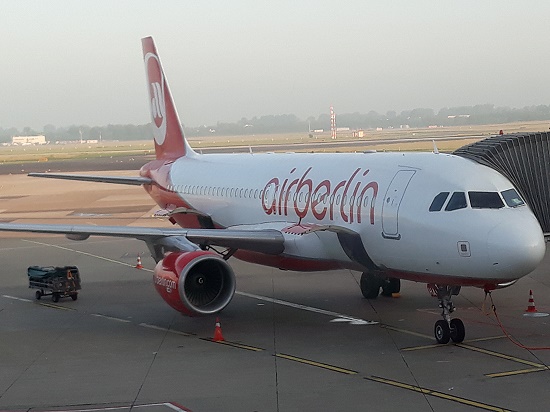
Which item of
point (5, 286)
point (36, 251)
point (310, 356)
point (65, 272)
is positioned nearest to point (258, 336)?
point (310, 356)

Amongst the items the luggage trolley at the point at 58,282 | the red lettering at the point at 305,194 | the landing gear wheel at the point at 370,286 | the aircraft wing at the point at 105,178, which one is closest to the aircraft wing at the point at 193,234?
the red lettering at the point at 305,194

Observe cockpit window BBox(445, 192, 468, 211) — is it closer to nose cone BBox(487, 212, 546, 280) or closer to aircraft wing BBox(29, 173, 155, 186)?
nose cone BBox(487, 212, 546, 280)

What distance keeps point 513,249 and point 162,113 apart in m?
18.5

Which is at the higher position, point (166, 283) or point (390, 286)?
point (166, 283)

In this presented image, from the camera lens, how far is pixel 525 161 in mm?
21641

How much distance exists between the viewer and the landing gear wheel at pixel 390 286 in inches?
917

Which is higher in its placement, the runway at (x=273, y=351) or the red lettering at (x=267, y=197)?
the red lettering at (x=267, y=197)

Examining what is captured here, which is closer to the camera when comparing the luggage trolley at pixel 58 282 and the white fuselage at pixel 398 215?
the white fuselage at pixel 398 215

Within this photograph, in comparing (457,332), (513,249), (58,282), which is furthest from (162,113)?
(513,249)

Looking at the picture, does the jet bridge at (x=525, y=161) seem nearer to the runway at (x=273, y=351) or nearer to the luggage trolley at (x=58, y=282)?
the runway at (x=273, y=351)

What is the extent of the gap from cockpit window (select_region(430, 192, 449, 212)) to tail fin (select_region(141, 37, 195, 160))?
1507 cm

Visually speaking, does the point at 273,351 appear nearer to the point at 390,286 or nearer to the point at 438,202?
the point at 438,202

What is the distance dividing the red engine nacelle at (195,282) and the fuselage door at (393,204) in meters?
3.97

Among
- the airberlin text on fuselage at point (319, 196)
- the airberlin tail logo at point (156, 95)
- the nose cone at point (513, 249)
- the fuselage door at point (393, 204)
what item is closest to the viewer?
the nose cone at point (513, 249)
